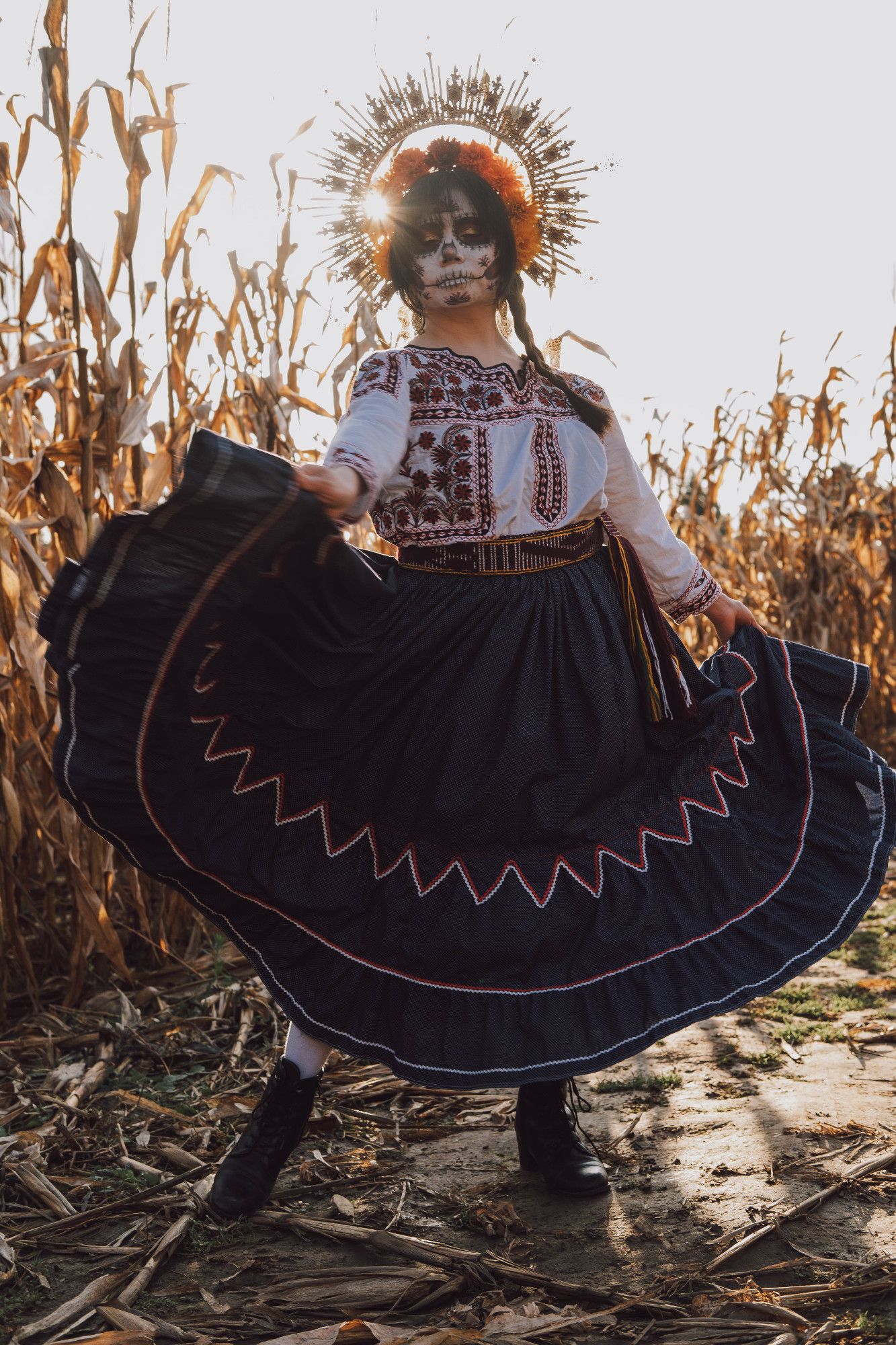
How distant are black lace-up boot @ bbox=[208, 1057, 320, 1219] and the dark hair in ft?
4.40

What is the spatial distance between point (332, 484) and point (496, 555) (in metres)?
0.42

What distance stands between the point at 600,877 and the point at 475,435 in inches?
31.8

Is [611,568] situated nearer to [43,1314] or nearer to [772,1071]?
[772,1071]

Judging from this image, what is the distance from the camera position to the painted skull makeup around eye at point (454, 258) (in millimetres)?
2172

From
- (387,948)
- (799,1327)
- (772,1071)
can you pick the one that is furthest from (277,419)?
(799,1327)

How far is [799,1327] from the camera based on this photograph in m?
1.48

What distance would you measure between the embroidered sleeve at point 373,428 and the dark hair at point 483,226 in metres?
0.29

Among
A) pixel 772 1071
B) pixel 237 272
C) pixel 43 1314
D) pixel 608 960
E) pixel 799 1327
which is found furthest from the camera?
pixel 237 272

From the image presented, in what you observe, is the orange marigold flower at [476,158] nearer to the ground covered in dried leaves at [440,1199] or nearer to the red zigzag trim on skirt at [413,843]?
the red zigzag trim on skirt at [413,843]

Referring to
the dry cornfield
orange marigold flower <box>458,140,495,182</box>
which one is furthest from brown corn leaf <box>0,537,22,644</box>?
orange marigold flower <box>458,140,495,182</box>

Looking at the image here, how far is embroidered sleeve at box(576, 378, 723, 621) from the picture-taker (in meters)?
2.21

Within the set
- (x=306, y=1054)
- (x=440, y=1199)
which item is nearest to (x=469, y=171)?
(x=306, y=1054)

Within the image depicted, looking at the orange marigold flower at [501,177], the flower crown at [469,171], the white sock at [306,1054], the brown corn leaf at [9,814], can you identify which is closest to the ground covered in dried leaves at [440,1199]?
the white sock at [306,1054]

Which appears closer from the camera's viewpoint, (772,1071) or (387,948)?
(387,948)
